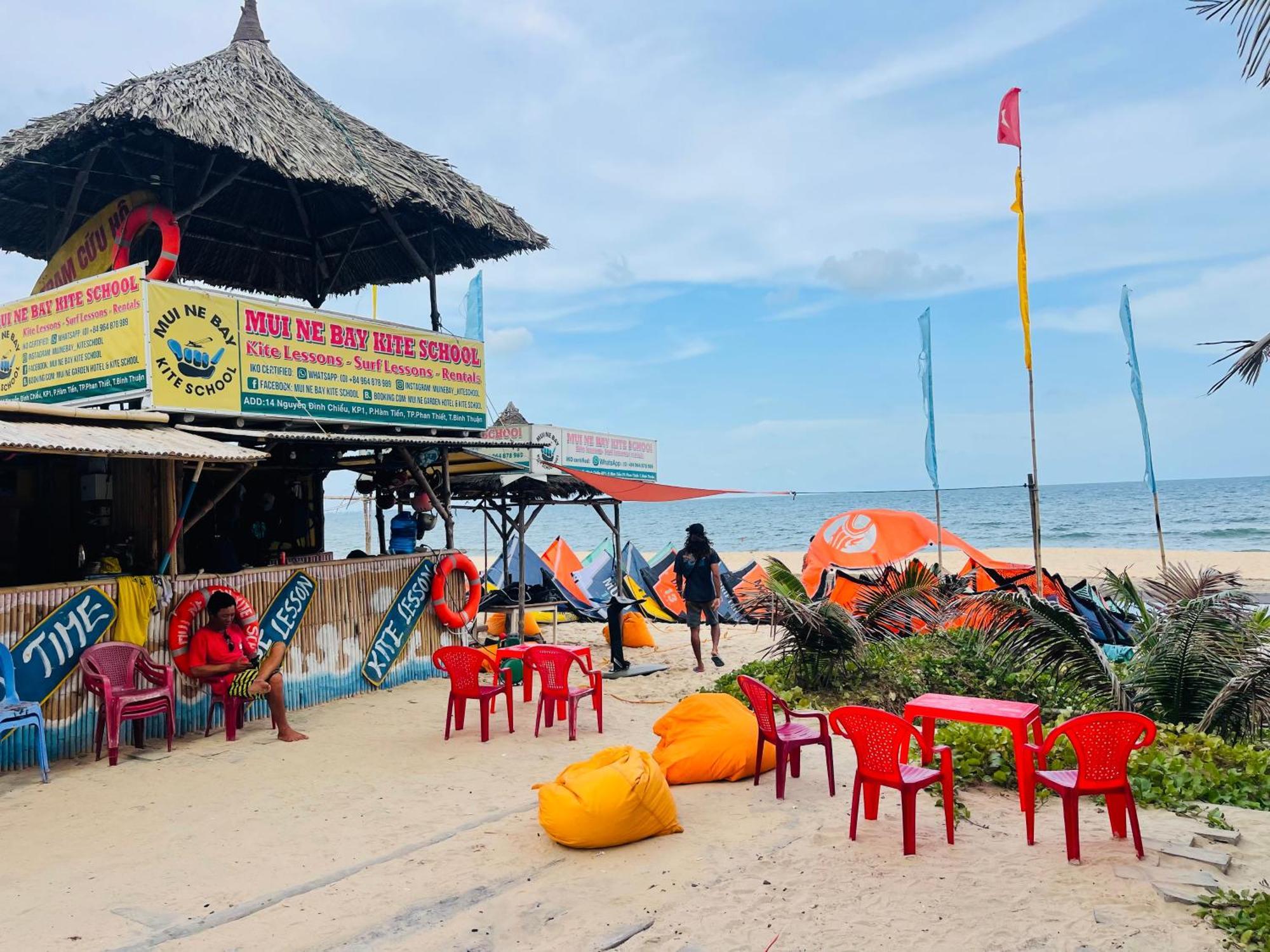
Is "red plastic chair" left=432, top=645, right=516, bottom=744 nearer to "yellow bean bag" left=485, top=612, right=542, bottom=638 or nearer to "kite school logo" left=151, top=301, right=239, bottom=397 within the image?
"kite school logo" left=151, top=301, right=239, bottom=397

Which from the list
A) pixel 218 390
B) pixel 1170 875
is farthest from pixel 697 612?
pixel 1170 875

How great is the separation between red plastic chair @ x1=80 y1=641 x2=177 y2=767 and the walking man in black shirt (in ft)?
18.2

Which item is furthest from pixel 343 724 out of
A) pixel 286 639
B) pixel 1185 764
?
pixel 1185 764

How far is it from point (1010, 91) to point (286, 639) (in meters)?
10.6

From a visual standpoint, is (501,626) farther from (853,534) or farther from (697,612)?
(853,534)

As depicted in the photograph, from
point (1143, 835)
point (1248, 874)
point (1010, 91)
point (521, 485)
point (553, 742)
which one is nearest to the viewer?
point (1248, 874)

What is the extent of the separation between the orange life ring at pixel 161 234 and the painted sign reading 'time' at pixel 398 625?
4.01 metres

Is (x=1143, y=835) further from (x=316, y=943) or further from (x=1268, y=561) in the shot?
(x=1268, y=561)

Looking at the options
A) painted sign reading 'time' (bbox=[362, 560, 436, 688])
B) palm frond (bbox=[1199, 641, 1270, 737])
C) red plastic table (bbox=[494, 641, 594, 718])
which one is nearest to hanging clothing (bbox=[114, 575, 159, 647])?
painted sign reading 'time' (bbox=[362, 560, 436, 688])

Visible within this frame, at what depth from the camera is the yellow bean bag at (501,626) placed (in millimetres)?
12867

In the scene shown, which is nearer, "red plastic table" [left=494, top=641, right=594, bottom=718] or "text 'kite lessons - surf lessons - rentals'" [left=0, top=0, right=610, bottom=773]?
"text 'kite lessons - surf lessons - rentals'" [left=0, top=0, right=610, bottom=773]

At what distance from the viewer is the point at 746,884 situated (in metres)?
4.22

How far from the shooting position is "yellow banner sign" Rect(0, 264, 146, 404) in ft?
24.2

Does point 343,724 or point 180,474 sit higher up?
point 180,474
